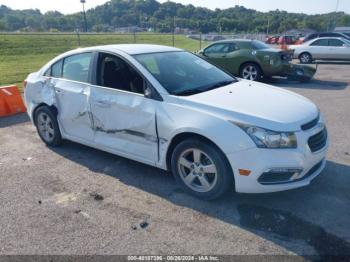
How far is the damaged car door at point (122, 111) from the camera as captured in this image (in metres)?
4.14

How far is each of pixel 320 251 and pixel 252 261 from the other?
612 millimetres

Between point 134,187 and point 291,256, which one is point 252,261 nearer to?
point 291,256

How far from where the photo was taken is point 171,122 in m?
3.85

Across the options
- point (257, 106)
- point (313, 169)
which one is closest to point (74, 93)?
point (257, 106)

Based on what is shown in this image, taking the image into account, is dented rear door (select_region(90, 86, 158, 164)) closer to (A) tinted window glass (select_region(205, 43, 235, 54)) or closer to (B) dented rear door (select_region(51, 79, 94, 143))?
(B) dented rear door (select_region(51, 79, 94, 143))

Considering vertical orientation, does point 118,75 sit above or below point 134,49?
below

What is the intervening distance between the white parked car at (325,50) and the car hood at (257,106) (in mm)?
15778

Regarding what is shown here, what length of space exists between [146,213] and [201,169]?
76 centimetres

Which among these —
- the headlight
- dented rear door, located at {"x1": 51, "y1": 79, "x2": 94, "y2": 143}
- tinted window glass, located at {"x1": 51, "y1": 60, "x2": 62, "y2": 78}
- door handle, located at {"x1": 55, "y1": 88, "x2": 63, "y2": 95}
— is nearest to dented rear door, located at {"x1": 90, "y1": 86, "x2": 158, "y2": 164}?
dented rear door, located at {"x1": 51, "y1": 79, "x2": 94, "y2": 143}

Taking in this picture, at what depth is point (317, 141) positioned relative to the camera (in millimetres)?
3736

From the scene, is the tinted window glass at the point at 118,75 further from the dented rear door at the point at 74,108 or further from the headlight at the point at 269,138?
the headlight at the point at 269,138

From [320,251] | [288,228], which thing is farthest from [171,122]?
[320,251]

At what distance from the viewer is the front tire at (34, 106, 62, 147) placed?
5443 millimetres

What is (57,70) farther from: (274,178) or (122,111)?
(274,178)
